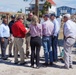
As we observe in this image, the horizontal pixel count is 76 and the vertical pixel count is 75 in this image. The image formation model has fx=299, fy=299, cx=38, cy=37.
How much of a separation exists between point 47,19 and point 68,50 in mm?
1340

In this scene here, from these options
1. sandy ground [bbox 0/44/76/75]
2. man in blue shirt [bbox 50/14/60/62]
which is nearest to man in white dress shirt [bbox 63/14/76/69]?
sandy ground [bbox 0/44/76/75]

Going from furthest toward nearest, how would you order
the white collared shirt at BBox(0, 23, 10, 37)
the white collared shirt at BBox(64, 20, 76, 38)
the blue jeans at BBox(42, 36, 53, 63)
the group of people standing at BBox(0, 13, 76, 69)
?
the white collared shirt at BBox(0, 23, 10, 37) → the blue jeans at BBox(42, 36, 53, 63) → the group of people standing at BBox(0, 13, 76, 69) → the white collared shirt at BBox(64, 20, 76, 38)

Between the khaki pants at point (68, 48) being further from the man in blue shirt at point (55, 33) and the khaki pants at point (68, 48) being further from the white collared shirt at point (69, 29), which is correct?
the man in blue shirt at point (55, 33)

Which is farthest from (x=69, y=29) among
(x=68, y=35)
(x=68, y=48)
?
(x=68, y=48)

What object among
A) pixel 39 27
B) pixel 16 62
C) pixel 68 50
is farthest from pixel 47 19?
pixel 16 62

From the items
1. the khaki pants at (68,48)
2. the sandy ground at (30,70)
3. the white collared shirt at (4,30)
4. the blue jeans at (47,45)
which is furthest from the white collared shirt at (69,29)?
the white collared shirt at (4,30)

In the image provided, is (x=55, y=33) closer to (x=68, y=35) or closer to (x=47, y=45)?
(x=47, y=45)

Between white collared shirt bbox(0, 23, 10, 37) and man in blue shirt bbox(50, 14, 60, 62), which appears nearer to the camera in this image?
man in blue shirt bbox(50, 14, 60, 62)

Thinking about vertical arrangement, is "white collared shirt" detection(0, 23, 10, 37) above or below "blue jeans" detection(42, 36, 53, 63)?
above

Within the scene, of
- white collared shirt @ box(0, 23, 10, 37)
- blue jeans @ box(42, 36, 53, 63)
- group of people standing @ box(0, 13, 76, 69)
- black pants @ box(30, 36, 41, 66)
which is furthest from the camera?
white collared shirt @ box(0, 23, 10, 37)

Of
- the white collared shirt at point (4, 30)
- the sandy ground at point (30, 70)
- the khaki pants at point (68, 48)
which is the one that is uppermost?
the white collared shirt at point (4, 30)

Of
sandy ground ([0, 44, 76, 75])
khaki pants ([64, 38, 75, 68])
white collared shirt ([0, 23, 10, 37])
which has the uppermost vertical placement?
white collared shirt ([0, 23, 10, 37])

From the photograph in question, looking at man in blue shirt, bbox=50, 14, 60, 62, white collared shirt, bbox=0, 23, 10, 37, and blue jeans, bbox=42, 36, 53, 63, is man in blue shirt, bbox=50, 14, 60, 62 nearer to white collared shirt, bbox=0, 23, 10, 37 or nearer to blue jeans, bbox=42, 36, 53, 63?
blue jeans, bbox=42, 36, 53, 63

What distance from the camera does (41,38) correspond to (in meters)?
10.7
